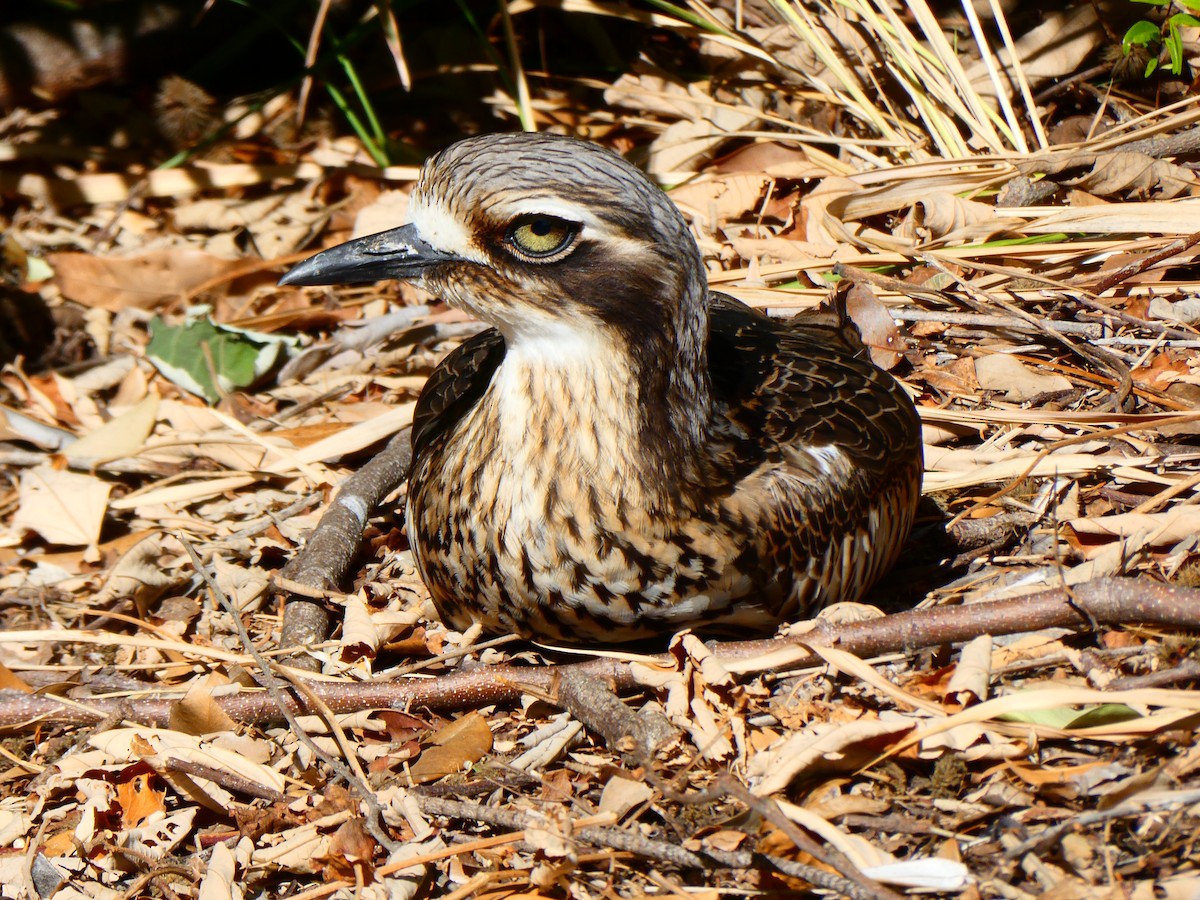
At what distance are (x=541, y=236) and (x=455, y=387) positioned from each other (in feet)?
3.09

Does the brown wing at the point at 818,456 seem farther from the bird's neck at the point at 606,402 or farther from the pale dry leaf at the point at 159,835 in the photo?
the pale dry leaf at the point at 159,835

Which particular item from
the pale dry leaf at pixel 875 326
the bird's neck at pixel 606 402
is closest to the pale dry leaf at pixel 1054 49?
the pale dry leaf at pixel 875 326

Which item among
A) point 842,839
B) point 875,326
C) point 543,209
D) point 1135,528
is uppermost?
point 543,209

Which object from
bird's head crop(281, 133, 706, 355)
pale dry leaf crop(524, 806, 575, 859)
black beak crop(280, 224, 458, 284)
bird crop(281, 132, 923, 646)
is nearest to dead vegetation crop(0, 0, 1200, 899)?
pale dry leaf crop(524, 806, 575, 859)

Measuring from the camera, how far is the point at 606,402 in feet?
9.82

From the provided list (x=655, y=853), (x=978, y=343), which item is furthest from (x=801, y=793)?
(x=978, y=343)

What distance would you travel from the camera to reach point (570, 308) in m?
2.89

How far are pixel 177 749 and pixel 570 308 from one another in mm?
1448

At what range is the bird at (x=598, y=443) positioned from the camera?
9.40ft

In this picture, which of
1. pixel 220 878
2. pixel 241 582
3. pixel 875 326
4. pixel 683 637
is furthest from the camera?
pixel 875 326

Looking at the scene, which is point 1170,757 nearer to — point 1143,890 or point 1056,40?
point 1143,890

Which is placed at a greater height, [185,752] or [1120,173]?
[1120,173]

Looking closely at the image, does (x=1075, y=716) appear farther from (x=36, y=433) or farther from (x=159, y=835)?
(x=36, y=433)

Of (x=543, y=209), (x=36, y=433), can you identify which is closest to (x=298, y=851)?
(x=543, y=209)
